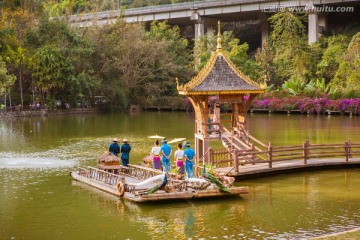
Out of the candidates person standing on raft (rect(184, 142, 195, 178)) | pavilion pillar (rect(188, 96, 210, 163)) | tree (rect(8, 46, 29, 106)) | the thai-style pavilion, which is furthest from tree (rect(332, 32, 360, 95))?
person standing on raft (rect(184, 142, 195, 178))

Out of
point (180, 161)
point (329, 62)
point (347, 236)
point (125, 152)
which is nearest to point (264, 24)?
point (329, 62)

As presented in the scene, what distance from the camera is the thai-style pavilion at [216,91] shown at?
29000 mm

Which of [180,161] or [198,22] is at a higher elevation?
[198,22]

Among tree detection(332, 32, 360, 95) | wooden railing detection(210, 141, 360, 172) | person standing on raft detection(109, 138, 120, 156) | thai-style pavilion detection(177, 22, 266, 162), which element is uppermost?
tree detection(332, 32, 360, 95)

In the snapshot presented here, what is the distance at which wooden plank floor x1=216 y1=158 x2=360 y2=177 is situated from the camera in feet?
86.7

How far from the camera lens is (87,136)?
4581 cm

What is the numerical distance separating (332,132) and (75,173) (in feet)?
81.0

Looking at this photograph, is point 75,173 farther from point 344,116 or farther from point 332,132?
point 344,116

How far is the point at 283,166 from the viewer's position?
91.7ft

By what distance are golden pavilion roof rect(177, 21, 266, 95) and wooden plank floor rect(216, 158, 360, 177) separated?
3574 millimetres

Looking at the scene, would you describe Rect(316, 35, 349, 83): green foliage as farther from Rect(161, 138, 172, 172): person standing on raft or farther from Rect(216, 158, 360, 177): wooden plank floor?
Rect(161, 138, 172, 172): person standing on raft

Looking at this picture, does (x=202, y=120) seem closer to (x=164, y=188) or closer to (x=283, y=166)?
(x=283, y=166)

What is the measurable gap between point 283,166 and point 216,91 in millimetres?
4492

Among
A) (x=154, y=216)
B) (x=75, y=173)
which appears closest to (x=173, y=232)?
(x=154, y=216)
